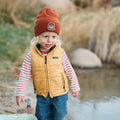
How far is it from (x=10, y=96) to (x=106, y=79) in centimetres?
223

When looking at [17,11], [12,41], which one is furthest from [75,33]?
[17,11]

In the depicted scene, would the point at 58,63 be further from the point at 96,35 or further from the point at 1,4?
the point at 1,4

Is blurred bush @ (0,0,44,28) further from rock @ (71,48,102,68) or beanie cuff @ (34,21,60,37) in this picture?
beanie cuff @ (34,21,60,37)

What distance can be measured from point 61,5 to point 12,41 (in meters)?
5.49

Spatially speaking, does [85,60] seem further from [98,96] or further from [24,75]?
[24,75]

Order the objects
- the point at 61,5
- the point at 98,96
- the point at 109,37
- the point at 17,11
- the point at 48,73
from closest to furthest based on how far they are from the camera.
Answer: the point at 48,73, the point at 98,96, the point at 109,37, the point at 17,11, the point at 61,5

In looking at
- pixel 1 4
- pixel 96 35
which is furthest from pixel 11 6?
pixel 96 35

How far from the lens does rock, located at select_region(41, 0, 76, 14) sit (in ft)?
33.1

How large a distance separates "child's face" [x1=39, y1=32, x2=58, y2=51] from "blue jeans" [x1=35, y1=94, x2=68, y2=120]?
44 centimetres

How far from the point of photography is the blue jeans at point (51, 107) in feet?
6.50

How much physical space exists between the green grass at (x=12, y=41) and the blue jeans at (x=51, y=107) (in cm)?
289

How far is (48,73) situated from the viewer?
1.93 metres

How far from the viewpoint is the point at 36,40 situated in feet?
6.95

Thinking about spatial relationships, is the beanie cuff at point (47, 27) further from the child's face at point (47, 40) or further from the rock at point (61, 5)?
the rock at point (61, 5)
